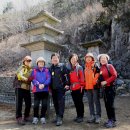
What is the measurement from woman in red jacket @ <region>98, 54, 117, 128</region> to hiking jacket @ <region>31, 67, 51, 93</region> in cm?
122

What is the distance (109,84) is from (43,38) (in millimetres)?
4342

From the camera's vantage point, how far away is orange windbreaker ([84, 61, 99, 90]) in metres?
5.98

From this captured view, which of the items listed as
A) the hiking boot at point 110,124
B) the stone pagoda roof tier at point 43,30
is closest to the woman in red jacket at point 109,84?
the hiking boot at point 110,124

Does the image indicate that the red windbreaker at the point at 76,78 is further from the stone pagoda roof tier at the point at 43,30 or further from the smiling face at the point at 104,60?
the stone pagoda roof tier at the point at 43,30

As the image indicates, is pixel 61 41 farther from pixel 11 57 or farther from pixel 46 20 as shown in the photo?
pixel 46 20

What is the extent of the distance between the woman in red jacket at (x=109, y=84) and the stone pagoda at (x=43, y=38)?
324cm

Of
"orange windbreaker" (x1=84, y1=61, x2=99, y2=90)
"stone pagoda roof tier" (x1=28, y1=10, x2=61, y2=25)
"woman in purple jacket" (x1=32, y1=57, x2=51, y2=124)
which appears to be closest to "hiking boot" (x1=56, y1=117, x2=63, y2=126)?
"woman in purple jacket" (x1=32, y1=57, x2=51, y2=124)

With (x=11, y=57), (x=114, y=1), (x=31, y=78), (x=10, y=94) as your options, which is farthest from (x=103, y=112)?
(x=11, y=57)

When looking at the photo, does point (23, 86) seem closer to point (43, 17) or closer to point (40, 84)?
point (40, 84)

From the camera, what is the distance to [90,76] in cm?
601

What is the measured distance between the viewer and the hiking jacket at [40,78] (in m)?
6.04

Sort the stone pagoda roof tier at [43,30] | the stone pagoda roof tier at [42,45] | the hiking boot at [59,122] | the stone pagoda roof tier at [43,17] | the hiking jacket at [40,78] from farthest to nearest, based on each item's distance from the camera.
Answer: the stone pagoda roof tier at [43,17] → the stone pagoda roof tier at [43,30] → the stone pagoda roof tier at [42,45] → the hiking jacket at [40,78] → the hiking boot at [59,122]

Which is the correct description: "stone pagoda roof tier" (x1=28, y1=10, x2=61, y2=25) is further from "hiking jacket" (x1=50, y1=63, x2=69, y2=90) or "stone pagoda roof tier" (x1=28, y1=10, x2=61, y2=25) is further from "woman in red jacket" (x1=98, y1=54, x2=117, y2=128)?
"woman in red jacket" (x1=98, y1=54, x2=117, y2=128)

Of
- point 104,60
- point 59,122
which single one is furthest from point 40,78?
point 104,60
